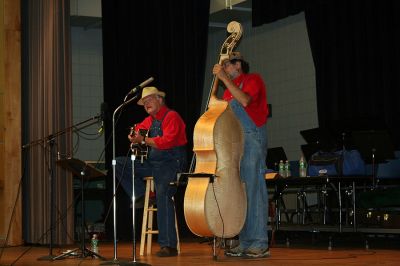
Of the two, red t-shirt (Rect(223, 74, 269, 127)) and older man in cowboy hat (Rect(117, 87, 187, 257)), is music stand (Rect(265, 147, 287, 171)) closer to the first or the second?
older man in cowboy hat (Rect(117, 87, 187, 257))

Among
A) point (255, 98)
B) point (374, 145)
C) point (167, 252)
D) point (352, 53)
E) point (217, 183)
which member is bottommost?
point (167, 252)

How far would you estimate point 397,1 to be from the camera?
9.30 m

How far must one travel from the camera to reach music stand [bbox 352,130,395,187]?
25.3 feet

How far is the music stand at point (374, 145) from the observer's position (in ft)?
25.3

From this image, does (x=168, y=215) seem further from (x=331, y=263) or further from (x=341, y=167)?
(x=341, y=167)

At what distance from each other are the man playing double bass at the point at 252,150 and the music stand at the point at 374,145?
2.33 metres

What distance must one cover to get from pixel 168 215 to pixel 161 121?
0.81m

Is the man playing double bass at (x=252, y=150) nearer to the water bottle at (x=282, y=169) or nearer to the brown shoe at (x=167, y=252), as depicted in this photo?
the brown shoe at (x=167, y=252)

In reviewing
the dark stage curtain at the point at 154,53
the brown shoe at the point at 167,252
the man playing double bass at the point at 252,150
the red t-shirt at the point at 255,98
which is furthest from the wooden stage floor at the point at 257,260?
the dark stage curtain at the point at 154,53

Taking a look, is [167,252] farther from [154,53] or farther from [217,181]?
[154,53]

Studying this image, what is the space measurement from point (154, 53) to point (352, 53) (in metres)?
2.57

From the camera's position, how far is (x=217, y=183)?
5461mm

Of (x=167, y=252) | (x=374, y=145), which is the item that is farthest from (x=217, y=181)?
(x=374, y=145)

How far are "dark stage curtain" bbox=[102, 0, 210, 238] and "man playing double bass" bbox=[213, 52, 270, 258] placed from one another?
438 centimetres
